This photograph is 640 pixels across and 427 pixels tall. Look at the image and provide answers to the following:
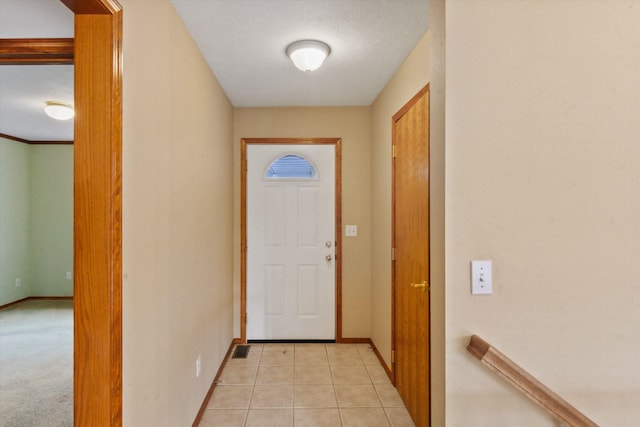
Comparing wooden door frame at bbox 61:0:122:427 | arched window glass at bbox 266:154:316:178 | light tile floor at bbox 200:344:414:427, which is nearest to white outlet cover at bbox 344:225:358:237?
arched window glass at bbox 266:154:316:178

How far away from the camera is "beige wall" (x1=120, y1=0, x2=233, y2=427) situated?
1.23m

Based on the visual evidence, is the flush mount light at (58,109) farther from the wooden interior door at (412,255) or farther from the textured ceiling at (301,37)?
the wooden interior door at (412,255)

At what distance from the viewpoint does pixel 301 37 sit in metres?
1.97

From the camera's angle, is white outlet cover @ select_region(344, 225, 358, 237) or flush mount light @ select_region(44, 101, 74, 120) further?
white outlet cover @ select_region(344, 225, 358, 237)

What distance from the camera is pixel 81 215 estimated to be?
3.49 ft

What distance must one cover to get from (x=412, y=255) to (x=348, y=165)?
4.77 feet

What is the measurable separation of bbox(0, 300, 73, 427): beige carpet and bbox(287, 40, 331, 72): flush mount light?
2.78m
